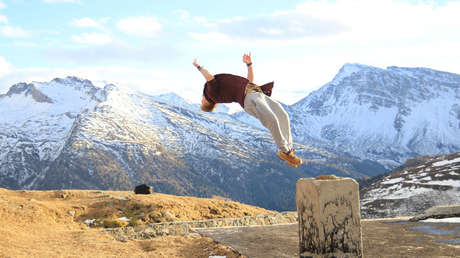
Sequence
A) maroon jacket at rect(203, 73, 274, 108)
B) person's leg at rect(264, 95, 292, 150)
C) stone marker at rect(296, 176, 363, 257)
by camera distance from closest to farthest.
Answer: stone marker at rect(296, 176, 363, 257) < person's leg at rect(264, 95, 292, 150) < maroon jacket at rect(203, 73, 274, 108)

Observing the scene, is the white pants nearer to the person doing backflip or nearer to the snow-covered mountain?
the person doing backflip

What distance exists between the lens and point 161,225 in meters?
17.5

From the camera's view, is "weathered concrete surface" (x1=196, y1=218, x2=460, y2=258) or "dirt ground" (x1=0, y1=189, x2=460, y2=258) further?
"dirt ground" (x1=0, y1=189, x2=460, y2=258)

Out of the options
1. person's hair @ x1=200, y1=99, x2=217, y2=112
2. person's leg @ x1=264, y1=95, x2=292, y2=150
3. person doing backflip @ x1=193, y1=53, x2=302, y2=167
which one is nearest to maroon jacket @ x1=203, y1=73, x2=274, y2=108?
person doing backflip @ x1=193, y1=53, x2=302, y2=167

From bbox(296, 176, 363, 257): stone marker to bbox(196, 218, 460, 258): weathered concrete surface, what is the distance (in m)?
2.13

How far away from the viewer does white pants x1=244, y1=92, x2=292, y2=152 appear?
9.52m

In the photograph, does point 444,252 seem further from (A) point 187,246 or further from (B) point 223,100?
(A) point 187,246

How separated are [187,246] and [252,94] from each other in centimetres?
697

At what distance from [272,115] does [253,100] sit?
564 mm

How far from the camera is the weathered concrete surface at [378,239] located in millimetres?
11031

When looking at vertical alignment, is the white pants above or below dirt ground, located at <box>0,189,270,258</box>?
above

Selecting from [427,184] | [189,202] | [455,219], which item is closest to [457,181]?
[427,184]

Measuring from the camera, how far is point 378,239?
43.0ft

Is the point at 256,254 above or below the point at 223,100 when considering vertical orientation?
below
